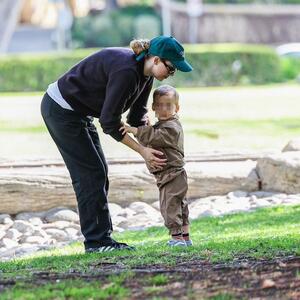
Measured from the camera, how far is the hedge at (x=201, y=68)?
28.2m

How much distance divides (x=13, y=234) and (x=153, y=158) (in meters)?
3.61

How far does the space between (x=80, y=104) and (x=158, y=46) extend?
0.75 metres

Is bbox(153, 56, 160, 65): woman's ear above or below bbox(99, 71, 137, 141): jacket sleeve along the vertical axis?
above

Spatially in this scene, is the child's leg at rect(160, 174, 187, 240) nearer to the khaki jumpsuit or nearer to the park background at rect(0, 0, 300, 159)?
the khaki jumpsuit

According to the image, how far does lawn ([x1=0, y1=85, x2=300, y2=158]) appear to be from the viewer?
47.0 ft

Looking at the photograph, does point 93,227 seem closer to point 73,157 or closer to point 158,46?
point 73,157

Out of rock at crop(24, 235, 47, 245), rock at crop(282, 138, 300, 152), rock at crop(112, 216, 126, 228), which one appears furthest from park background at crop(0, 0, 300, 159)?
rock at crop(24, 235, 47, 245)

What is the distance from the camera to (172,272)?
598cm

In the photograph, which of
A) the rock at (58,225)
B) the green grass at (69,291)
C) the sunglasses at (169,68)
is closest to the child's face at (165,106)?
the sunglasses at (169,68)

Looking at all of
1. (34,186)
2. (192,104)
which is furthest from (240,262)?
(192,104)

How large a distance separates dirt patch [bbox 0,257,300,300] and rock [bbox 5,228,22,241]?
4129 mm

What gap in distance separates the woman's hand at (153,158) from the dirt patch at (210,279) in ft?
→ 3.37

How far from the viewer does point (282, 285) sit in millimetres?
5586

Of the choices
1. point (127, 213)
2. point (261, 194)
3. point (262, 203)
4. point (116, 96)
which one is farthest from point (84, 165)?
point (261, 194)
